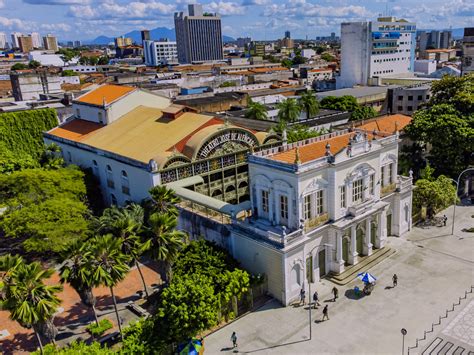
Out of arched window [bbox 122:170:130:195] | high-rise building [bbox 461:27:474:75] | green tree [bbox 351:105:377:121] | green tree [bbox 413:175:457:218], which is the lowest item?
→ green tree [bbox 413:175:457:218]

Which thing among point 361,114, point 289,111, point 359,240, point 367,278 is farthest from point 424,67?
point 367,278

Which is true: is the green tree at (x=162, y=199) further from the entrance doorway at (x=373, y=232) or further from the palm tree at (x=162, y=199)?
the entrance doorway at (x=373, y=232)

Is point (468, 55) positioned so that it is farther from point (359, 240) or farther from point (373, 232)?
point (359, 240)

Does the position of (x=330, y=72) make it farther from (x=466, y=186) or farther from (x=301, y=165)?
(x=301, y=165)

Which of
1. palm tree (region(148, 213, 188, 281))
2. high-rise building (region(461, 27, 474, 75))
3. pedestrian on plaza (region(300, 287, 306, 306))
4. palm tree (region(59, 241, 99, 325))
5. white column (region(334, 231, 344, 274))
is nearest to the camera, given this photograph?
palm tree (region(59, 241, 99, 325))

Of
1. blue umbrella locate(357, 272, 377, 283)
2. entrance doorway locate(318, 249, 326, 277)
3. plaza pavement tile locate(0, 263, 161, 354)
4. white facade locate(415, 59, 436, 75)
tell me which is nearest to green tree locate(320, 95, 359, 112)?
entrance doorway locate(318, 249, 326, 277)

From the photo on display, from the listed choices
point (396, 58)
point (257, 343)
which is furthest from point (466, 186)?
point (396, 58)

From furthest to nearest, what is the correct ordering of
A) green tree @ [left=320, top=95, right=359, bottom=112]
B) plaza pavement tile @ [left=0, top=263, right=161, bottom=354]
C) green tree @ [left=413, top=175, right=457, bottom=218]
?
1. green tree @ [left=320, top=95, right=359, bottom=112]
2. green tree @ [left=413, top=175, right=457, bottom=218]
3. plaza pavement tile @ [left=0, top=263, right=161, bottom=354]

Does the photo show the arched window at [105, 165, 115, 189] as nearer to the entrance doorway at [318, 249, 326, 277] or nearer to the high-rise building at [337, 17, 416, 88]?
the entrance doorway at [318, 249, 326, 277]
